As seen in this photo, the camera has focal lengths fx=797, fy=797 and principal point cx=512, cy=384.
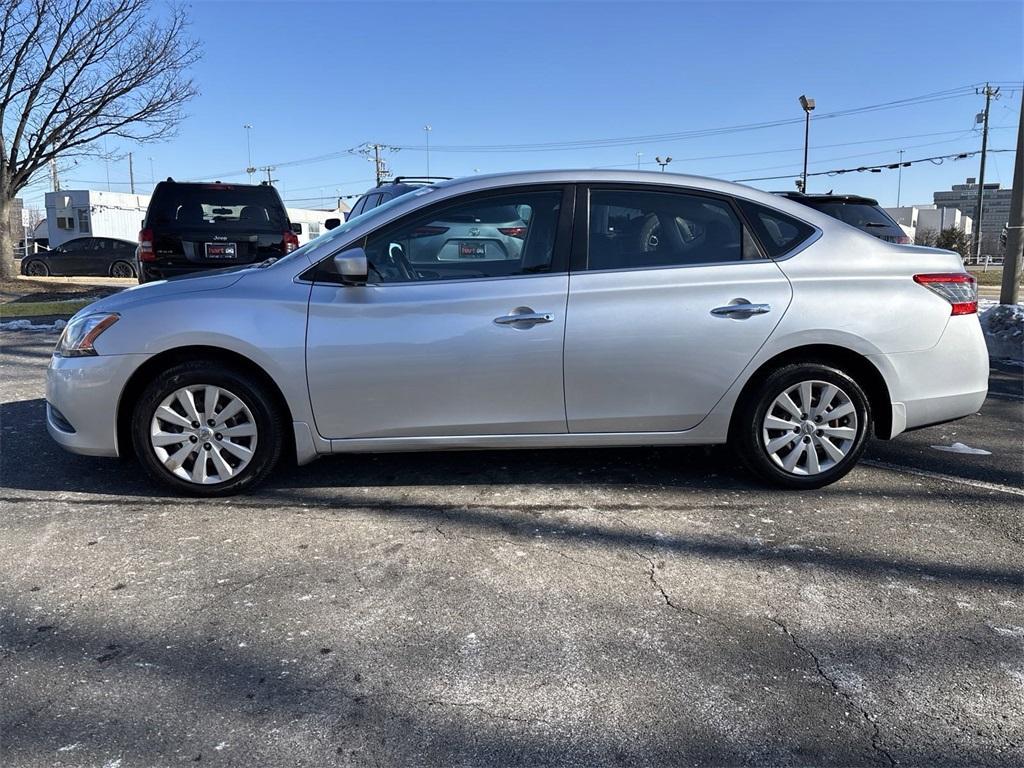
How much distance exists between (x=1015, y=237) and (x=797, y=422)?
7.98 meters

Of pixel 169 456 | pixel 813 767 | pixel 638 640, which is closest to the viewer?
pixel 813 767

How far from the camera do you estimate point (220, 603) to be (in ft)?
10.1

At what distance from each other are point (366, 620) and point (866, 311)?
9.74 feet

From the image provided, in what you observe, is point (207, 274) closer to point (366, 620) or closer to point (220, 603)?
point (220, 603)

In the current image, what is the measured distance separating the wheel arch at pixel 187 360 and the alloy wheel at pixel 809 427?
8.35 feet

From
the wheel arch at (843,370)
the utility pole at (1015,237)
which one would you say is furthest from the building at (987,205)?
the wheel arch at (843,370)

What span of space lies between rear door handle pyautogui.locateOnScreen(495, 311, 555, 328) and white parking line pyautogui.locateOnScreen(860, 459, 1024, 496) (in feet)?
7.65

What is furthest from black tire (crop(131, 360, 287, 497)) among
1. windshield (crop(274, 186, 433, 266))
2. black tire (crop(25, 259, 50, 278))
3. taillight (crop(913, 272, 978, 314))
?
black tire (crop(25, 259, 50, 278))

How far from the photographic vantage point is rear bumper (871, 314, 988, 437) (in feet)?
13.9

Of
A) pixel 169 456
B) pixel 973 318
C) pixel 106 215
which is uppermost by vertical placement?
pixel 106 215

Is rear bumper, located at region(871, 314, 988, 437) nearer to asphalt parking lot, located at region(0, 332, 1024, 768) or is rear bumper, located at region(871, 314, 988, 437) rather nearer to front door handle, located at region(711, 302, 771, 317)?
asphalt parking lot, located at region(0, 332, 1024, 768)

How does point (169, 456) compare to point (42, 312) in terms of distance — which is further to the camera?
point (42, 312)

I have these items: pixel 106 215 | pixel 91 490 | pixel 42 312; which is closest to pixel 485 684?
pixel 91 490

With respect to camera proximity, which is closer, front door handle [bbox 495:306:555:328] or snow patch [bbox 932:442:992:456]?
front door handle [bbox 495:306:555:328]
